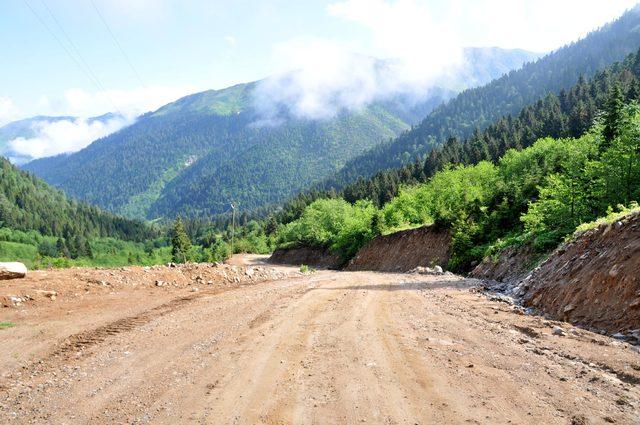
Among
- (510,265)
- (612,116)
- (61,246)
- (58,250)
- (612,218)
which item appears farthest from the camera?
(61,246)

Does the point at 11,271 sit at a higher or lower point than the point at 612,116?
lower

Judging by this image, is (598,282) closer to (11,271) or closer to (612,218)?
(612,218)

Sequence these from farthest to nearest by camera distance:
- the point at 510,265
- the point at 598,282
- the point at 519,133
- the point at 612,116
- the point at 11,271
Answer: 1. the point at 519,133
2. the point at 612,116
3. the point at 510,265
4. the point at 11,271
5. the point at 598,282

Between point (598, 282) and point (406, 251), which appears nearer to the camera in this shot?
point (598, 282)

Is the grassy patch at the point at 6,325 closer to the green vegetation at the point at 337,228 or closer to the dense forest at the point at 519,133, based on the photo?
the green vegetation at the point at 337,228

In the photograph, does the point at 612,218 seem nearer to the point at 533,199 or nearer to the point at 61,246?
the point at 533,199

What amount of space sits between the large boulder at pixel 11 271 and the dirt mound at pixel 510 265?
1965 centimetres

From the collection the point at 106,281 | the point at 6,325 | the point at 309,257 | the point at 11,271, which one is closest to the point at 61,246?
the point at 309,257

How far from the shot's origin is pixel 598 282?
10195mm

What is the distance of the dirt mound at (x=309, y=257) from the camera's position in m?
67.6

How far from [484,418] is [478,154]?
109m

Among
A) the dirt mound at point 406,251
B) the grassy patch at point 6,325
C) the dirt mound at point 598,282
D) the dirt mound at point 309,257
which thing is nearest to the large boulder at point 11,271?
the grassy patch at point 6,325

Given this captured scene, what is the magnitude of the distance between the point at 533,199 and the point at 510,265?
11.1 m

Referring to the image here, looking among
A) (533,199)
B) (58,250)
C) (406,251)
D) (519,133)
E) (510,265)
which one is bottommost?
(406,251)
